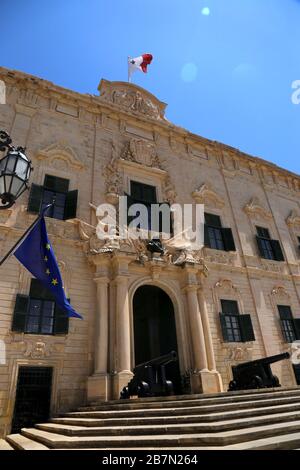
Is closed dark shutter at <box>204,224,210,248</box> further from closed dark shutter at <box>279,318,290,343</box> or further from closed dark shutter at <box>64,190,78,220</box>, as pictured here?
closed dark shutter at <box>64,190,78,220</box>

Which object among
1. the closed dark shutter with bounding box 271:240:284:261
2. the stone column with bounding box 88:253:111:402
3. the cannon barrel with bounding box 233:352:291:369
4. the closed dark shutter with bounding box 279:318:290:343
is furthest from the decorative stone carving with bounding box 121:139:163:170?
the cannon barrel with bounding box 233:352:291:369

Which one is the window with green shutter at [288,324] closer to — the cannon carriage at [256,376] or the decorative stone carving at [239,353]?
the decorative stone carving at [239,353]

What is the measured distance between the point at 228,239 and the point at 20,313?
9.65 metres

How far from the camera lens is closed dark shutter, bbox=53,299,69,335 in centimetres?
876

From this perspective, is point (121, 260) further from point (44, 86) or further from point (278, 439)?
point (44, 86)

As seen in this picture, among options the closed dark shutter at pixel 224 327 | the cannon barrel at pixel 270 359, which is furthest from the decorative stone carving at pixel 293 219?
the cannon barrel at pixel 270 359

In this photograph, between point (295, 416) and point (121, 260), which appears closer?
point (295, 416)

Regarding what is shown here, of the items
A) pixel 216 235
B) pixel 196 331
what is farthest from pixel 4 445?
pixel 216 235

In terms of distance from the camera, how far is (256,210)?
16453 millimetres

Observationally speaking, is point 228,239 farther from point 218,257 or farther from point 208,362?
point 208,362

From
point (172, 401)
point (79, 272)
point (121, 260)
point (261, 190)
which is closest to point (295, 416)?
point (172, 401)

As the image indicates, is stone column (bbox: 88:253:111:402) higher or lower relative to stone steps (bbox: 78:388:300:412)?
higher
